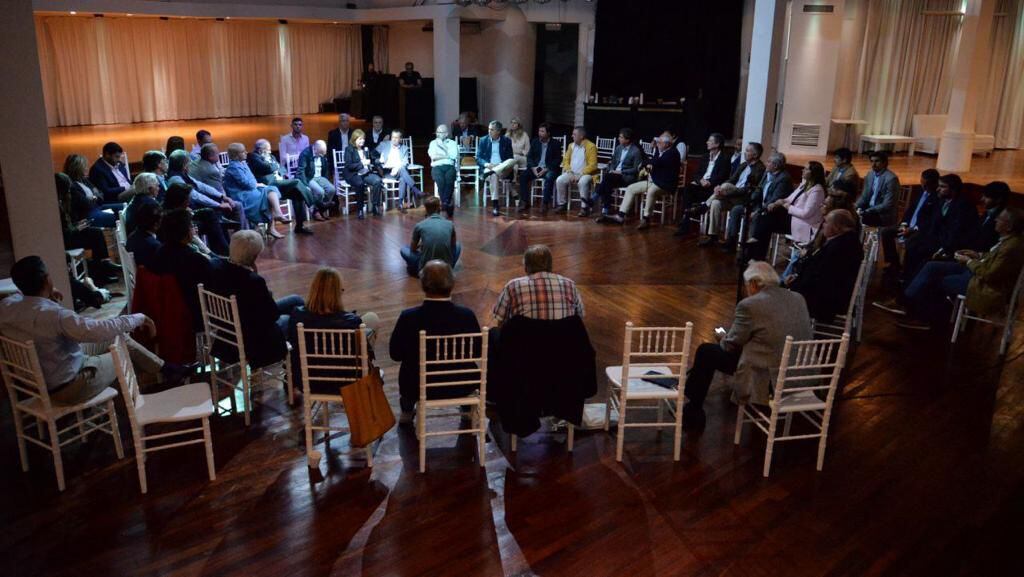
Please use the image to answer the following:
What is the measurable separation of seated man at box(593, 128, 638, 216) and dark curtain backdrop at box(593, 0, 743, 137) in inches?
190

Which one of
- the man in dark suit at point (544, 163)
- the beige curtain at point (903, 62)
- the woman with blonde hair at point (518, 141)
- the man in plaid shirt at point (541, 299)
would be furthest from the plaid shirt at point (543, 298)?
the beige curtain at point (903, 62)

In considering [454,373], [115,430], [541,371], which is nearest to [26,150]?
[115,430]

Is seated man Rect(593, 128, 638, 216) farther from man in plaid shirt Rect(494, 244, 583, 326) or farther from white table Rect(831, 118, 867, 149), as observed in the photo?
man in plaid shirt Rect(494, 244, 583, 326)

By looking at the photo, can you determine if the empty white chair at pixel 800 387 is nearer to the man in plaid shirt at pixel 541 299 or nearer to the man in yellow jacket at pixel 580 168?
the man in plaid shirt at pixel 541 299

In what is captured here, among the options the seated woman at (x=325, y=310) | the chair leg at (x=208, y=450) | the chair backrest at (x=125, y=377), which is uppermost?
the seated woman at (x=325, y=310)

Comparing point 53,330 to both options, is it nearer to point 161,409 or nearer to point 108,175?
point 161,409

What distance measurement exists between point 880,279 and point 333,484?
5863 mm

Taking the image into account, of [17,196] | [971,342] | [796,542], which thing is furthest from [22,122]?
[971,342]

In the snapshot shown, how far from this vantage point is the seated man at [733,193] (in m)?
8.55

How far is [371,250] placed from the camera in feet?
27.5

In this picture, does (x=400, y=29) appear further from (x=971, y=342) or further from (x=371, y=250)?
(x=971, y=342)

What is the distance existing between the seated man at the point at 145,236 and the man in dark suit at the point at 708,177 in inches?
228

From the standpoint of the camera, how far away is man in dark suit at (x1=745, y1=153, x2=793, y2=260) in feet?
26.0

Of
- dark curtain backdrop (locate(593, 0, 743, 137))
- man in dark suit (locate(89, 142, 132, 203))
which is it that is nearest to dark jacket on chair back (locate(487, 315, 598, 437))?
man in dark suit (locate(89, 142, 132, 203))
